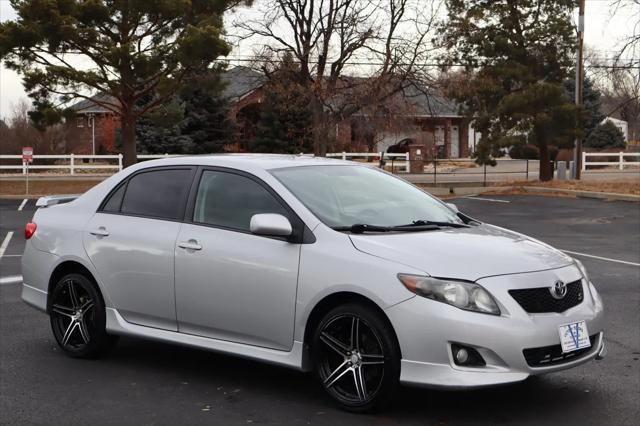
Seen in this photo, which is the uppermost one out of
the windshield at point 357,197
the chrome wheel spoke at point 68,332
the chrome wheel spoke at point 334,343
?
the windshield at point 357,197

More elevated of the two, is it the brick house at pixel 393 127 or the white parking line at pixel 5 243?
the brick house at pixel 393 127

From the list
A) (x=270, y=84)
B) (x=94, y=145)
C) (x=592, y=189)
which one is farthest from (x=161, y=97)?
(x=94, y=145)

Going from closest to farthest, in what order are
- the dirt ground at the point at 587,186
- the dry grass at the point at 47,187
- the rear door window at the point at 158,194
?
the rear door window at the point at 158,194 < the dirt ground at the point at 587,186 < the dry grass at the point at 47,187

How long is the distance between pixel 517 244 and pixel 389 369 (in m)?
1.25

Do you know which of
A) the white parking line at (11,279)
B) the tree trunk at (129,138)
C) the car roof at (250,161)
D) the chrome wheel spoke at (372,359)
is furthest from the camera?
the tree trunk at (129,138)

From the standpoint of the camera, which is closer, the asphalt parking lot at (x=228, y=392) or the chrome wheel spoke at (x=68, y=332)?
the asphalt parking lot at (x=228, y=392)

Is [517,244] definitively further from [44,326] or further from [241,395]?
[44,326]

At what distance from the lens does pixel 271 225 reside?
5.39 meters

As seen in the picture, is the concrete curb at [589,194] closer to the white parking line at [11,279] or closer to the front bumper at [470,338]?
the white parking line at [11,279]

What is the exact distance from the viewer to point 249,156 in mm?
6426

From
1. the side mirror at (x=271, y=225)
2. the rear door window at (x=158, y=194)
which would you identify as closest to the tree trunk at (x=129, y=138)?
the rear door window at (x=158, y=194)

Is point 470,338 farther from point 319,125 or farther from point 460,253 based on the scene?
point 319,125

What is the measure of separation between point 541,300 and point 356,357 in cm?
114

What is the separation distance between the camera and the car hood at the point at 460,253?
16.3ft
